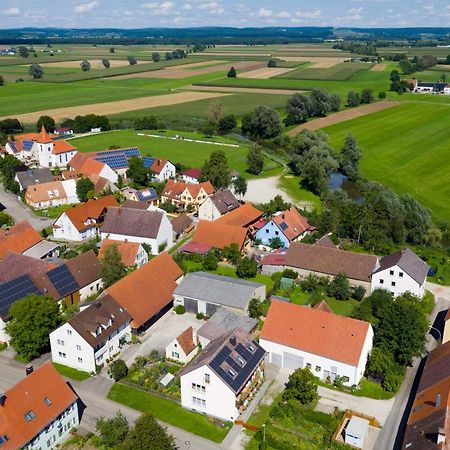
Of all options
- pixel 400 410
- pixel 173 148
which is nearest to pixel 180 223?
pixel 400 410

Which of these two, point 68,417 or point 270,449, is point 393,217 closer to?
point 270,449

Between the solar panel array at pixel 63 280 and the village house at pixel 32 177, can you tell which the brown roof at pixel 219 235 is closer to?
the solar panel array at pixel 63 280

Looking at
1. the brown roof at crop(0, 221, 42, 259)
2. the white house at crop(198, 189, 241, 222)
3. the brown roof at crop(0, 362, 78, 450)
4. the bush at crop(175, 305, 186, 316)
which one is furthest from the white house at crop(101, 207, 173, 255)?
the brown roof at crop(0, 362, 78, 450)

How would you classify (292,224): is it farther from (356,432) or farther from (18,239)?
(356,432)

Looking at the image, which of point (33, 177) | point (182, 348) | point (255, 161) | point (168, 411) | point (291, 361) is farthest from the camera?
point (255, 161)

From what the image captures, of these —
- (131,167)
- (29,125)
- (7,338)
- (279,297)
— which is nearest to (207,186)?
(131,167)

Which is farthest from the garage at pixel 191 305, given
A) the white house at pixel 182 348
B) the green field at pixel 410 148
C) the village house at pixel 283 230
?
the green field at pixel 410 148
